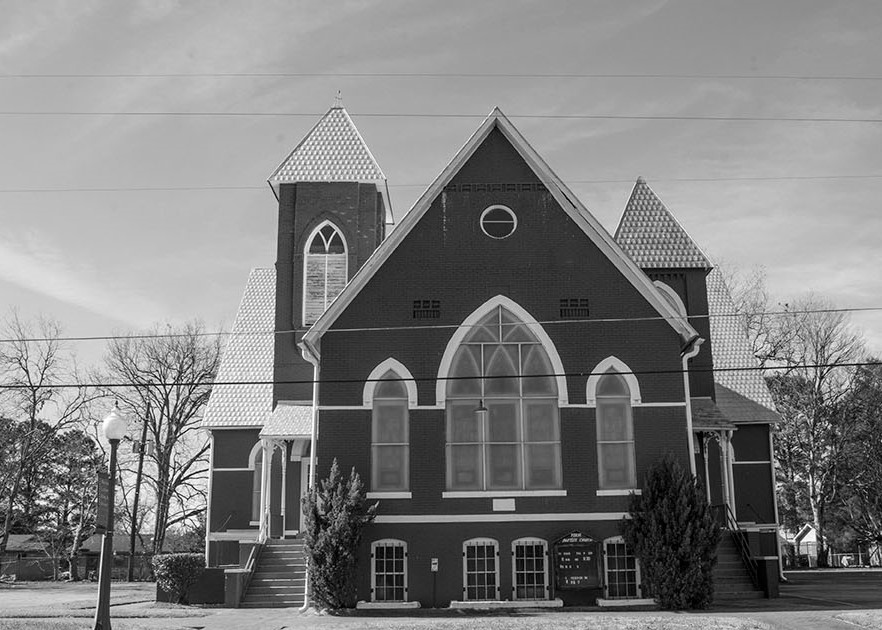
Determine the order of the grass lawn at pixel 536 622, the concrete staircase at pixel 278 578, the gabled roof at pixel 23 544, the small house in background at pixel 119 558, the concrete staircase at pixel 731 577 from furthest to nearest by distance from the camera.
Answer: the gabled roof at pixel 23 544 → the small house in background at pixel 119 558 → the concrete staircase at pixel 278 578 → the concrete staircase at pixel 731 577 → the grass lawn at pixel 536 622

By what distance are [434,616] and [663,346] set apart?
8390 mm

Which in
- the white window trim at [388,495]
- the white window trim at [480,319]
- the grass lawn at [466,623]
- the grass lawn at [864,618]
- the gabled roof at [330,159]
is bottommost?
the grass lawn at [466,623]

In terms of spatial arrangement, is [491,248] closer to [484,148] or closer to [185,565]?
[484,148]

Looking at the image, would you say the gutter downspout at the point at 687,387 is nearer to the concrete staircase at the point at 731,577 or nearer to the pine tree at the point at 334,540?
the concrete staircase at the point at 731,577

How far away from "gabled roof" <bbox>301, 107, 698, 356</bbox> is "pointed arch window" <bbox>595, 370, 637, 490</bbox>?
2.07 metres

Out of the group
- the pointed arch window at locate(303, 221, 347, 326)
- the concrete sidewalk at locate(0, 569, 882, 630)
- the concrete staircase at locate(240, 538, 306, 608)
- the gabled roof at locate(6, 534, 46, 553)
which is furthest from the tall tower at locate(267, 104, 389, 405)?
the gabled roof at locate(6, 534, 46, 553)

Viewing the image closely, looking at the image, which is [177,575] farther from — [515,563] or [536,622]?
[536,622]

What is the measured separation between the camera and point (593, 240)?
2483cm

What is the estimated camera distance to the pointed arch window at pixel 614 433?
23.7m

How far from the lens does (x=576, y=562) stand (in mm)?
22875

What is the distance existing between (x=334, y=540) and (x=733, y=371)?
17246 millimetres

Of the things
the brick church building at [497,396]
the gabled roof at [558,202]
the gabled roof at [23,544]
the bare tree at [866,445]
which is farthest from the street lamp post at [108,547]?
the gabled roof at [23,544]

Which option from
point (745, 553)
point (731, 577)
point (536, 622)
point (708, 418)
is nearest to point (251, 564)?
point (536, 622)

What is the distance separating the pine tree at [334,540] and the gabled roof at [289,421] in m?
7.02
